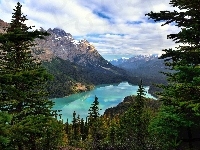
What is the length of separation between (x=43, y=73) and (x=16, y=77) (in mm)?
921

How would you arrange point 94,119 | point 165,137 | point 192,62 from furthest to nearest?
point 94,119
point 165,137
point 192,62

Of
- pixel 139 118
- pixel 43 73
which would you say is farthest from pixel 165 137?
pixel 139 118

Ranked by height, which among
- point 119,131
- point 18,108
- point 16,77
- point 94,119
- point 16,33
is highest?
point 16,33

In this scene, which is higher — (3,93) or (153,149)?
(3,93)

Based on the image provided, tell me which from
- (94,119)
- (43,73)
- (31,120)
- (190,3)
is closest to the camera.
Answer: (31,120)

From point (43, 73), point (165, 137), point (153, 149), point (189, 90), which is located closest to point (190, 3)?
point (189, 90)

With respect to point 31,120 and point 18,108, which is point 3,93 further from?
point 18,108

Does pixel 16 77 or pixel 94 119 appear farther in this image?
pixel 94 119

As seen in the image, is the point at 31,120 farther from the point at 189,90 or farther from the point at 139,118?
the point at 139,118

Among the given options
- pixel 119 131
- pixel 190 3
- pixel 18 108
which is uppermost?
pixel 190 3

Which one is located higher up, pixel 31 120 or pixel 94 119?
pixel 31 120

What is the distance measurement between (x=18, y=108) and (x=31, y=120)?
42.2 ft

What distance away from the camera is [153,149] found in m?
27.3

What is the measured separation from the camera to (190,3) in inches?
438
